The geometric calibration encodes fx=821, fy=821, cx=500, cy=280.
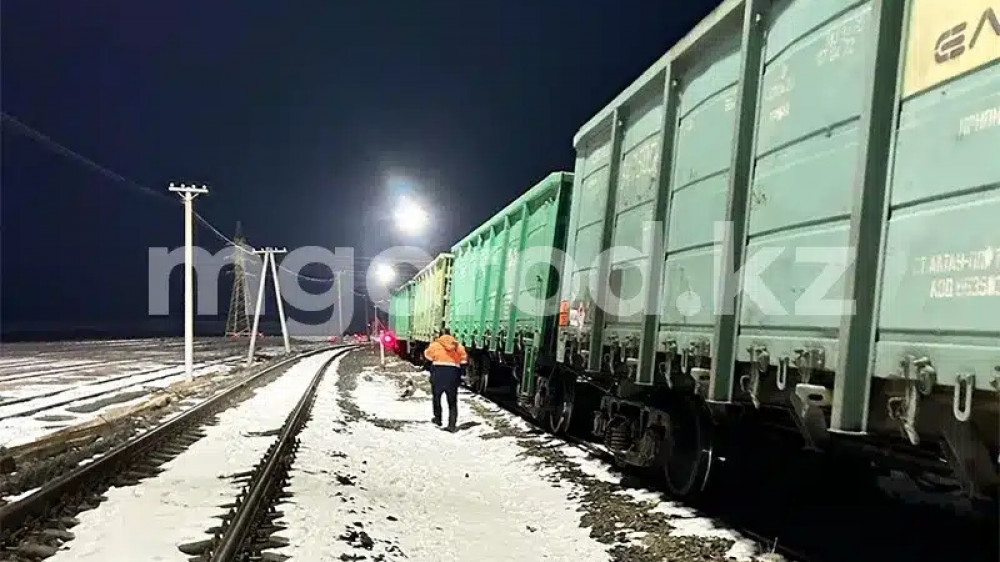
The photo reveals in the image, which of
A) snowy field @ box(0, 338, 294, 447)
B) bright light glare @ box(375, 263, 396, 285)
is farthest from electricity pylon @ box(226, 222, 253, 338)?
snowy field @ box(0, 338, 294, 447)

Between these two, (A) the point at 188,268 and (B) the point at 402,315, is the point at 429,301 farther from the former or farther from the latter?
(B) the point at 402,315

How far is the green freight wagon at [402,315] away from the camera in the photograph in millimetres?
33850

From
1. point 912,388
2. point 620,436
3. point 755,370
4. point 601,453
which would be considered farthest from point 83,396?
point 912,388

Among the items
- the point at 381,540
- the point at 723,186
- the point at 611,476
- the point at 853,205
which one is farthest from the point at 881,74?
the point at 611,476

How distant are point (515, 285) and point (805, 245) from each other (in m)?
8.57

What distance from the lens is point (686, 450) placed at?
7.27 meters

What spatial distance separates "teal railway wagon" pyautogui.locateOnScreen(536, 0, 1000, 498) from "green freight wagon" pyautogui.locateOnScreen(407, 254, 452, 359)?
15448 millimetres

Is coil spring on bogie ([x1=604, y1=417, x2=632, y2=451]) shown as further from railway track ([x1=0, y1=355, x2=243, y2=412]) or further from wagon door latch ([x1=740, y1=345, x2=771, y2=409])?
railway track ([x1=0, y1=355, x2=243, y2=412])

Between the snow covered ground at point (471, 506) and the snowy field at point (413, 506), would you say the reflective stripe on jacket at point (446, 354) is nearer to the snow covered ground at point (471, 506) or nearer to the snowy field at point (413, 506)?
the snow covered ground at point (471, 506)

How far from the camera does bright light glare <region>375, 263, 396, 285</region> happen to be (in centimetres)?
4928

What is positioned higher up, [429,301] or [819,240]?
[819,240]

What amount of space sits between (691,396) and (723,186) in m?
2.02

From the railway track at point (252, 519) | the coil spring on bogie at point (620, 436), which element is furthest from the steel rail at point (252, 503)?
the coil spring on bogie at point (620, 436)

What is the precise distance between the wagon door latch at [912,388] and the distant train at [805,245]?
1 centimetres
